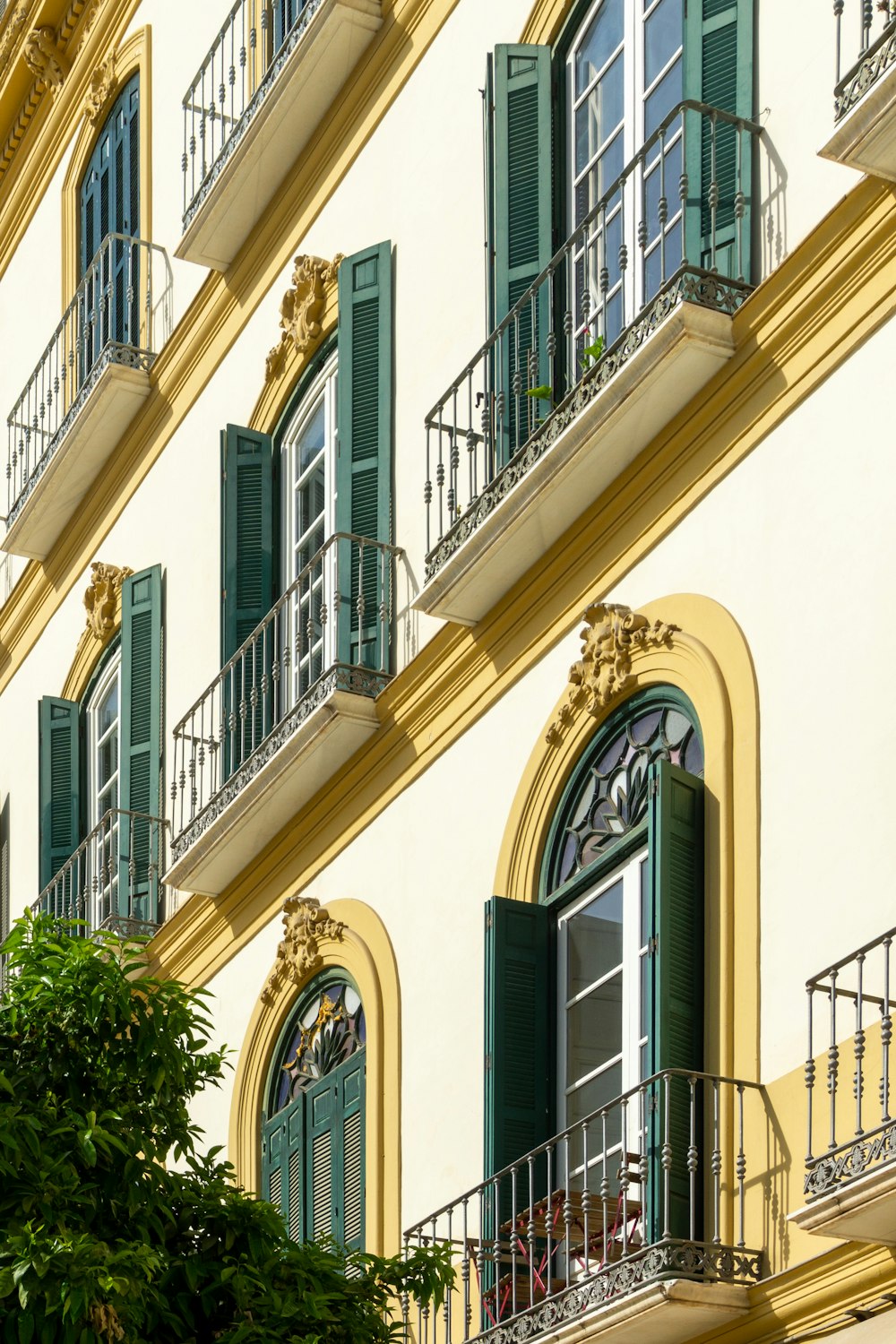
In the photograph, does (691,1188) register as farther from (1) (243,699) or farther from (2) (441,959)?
(1) (243,699)

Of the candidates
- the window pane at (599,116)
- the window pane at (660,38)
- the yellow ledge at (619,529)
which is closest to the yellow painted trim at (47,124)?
the window pane at (599,116)

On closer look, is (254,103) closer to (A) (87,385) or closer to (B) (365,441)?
(B) (365,441)

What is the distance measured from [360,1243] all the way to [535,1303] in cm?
267

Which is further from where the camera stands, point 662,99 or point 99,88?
point 99,88

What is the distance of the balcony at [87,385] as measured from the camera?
17.3 meters

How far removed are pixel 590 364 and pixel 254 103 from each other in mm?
4408

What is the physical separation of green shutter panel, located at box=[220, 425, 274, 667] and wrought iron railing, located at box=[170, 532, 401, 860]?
0.38 meters

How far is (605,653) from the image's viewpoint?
10.8 metres

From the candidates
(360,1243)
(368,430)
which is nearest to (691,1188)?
(360,1243)

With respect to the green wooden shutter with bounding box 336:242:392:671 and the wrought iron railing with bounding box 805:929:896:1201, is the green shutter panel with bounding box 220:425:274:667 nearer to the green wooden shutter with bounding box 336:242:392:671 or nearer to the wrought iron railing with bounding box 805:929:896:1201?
the green wooden shutter with bounding box 336:242:392:671

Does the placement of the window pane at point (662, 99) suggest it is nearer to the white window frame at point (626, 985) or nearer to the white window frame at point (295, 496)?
the white window frame at point (295, 496)

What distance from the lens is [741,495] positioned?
1009cm

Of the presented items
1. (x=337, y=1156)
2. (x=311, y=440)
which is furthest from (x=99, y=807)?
(x=337, y=1156)

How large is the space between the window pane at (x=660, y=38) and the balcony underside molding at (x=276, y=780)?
3132 mm
